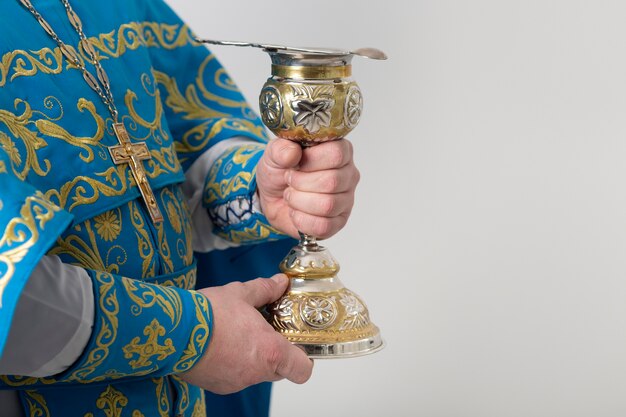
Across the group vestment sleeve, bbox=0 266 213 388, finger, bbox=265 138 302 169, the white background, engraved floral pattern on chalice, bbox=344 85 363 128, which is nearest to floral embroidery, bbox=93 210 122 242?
vestment sleeve, bbox=0 266 213 388

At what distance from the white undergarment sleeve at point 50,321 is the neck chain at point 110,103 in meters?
0.26

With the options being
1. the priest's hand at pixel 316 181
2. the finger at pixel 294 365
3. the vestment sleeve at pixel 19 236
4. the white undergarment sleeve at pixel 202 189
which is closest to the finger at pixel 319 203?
the priest's hand at pixel 316 181

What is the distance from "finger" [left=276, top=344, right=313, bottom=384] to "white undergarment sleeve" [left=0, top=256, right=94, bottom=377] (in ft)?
0.91

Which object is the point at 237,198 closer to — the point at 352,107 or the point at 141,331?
the point at 352,107

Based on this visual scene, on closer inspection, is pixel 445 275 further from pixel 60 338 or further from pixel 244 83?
pixel 60 338

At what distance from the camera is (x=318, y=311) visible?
4.60ft

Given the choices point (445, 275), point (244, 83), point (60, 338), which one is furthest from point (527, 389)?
point (60, 338)

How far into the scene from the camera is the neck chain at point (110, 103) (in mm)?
1399

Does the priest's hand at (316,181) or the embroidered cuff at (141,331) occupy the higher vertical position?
the priest's hand at (316,181)

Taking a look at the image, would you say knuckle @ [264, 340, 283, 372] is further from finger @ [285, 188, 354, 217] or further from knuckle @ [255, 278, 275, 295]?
finger @ [285, 188, 354, 217]

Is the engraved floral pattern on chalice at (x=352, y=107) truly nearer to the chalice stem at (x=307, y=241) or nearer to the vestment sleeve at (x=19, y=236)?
the chalice stem at (x=307, y=241)

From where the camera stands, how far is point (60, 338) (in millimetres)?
1152

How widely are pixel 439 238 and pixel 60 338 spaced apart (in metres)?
1.83

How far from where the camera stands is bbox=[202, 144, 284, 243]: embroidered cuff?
5.47 ft
